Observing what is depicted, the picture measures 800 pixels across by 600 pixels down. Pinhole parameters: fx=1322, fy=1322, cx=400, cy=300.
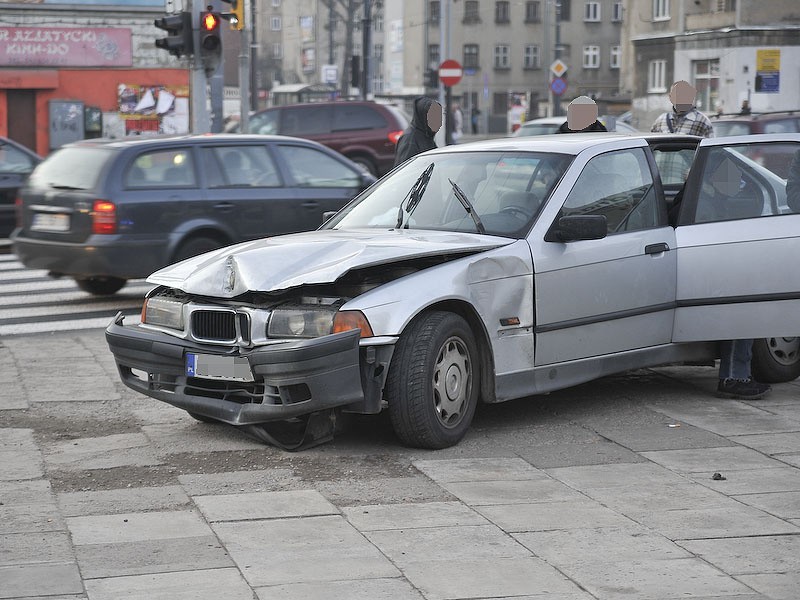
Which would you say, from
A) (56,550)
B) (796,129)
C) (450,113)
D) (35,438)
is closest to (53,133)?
(450,113)

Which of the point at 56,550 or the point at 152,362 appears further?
the point at 152,362

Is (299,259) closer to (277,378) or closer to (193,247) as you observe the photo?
(277,378)

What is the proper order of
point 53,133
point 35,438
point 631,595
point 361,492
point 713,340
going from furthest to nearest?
point 53,133 → point 713,340 → point 35,438 → point 361,492 → point 631,595

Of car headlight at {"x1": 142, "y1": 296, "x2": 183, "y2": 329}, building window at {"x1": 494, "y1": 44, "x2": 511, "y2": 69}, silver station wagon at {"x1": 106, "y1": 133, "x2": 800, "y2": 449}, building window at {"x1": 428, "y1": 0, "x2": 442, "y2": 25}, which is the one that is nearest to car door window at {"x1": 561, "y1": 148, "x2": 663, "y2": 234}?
silver station wagon at {"x1": 106, "y1": 133, "x2": 800, "y2": 449}

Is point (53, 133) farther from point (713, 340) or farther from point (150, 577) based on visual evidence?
point (150, 577)

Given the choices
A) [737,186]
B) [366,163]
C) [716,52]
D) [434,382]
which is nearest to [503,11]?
[716,52]

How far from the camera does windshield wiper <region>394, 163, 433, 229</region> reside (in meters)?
7.55

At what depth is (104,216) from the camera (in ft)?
37.7

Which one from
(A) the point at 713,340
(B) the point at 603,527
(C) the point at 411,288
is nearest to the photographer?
(B) the point at 603,527

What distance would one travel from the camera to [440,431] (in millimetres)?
6484

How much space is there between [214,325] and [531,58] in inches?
3311

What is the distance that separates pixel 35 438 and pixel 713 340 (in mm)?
3887

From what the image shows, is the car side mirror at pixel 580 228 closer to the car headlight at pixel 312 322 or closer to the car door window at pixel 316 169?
the car headlight at pixel 312 322

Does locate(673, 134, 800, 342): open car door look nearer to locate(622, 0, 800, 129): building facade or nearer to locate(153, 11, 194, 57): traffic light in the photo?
locate(153, 11, 194, 57): traffic light
